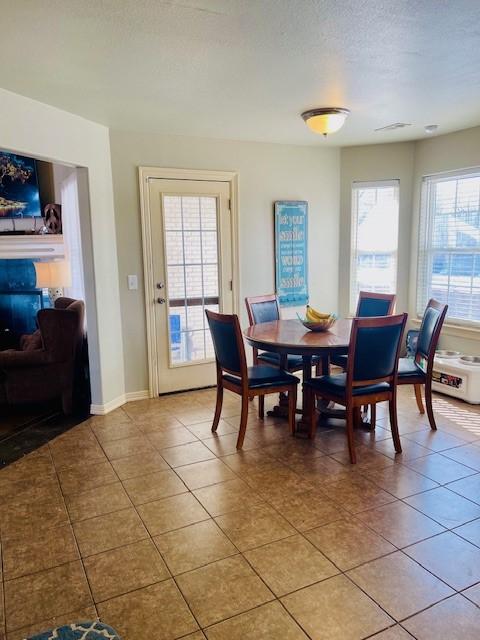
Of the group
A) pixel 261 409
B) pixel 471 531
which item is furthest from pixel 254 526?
pixel 261 409

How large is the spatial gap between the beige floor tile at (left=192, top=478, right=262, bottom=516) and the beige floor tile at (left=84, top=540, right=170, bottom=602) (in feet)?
1.40

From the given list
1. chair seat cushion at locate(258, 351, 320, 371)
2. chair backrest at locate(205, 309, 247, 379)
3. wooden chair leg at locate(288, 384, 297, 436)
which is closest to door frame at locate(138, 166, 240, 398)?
chair seat cushion at locate(258, 351, 320, 371)

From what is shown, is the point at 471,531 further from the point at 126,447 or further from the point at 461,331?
the point at 461,331

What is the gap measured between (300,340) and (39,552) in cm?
203

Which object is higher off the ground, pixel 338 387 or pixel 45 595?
pixel 338 387

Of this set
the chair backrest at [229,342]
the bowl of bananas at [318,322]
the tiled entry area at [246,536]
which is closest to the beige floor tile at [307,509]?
the tiled entry area at [246,536]

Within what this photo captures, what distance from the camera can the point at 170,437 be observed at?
359cm

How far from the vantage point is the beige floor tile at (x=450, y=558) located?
2.01 meters

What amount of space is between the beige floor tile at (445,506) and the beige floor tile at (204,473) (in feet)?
3.58

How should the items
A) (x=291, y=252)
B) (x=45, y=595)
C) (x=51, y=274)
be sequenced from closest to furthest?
(x=45, y=595) < (x=51, y=274) < (x=291, y=252)

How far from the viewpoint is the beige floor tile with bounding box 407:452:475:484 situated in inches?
114

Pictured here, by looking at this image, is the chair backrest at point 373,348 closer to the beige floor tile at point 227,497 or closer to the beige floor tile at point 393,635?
the beige floor tile at point 227,497

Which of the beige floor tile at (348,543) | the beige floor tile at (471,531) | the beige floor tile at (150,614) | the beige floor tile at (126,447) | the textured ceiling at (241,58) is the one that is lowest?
the beige floor tile at (126,447)

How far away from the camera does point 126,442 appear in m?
3.52
